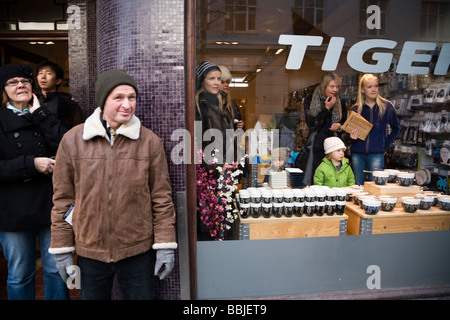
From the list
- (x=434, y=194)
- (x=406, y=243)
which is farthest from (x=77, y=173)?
(x=434, y=194)

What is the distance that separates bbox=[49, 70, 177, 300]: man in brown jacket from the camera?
6.77 ft

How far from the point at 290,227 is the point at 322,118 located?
6.54 feet

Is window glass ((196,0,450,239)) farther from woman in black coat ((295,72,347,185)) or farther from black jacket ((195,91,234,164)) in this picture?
black jacket ((195,91,234,164))

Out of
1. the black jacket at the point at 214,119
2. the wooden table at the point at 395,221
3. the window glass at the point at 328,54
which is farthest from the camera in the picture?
the window glass at the point at 328,54

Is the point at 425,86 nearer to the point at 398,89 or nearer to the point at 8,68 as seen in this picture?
the point at 398,89

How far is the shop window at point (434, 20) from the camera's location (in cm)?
370

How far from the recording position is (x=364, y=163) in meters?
4.46

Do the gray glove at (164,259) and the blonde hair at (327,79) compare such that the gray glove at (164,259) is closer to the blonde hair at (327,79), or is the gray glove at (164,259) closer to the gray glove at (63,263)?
the gray glove at (63,263)

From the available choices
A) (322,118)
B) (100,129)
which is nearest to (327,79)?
(322,118)

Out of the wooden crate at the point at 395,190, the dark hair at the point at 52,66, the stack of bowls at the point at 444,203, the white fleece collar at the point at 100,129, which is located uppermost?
the dark hair at the point at 52,66

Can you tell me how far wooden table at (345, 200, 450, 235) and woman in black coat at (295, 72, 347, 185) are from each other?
1017 millimetres

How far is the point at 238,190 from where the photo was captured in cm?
334

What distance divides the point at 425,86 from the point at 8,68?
4.37m

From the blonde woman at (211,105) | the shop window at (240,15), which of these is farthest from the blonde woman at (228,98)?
the shop window at (240,15)
